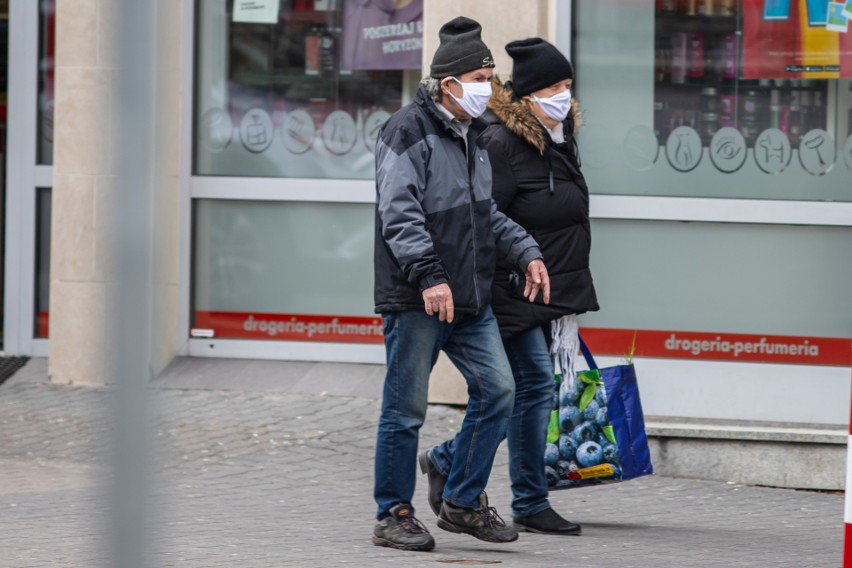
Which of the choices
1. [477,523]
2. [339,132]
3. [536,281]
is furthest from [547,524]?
[339,132]

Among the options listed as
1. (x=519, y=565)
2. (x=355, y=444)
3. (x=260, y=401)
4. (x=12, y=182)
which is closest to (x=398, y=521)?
(x=519, y=565)

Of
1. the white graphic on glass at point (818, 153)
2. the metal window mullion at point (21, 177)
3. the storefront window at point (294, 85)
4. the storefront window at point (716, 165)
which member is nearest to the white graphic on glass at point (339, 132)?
the storefront window at point (294, 85)

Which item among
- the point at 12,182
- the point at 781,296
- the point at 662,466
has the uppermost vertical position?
the point at 12,182

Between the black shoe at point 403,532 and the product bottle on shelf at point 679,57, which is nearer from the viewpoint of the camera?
the black shoe at point 403,532

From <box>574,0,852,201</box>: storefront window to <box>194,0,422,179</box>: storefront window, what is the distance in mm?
1339

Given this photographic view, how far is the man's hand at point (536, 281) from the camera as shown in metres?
5.45

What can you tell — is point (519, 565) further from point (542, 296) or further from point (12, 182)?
point (12, 182)

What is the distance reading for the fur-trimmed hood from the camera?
5699 millimetres

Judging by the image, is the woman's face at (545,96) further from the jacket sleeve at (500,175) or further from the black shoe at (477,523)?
the black shoe at (477,523)

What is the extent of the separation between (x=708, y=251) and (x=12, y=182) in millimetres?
4452

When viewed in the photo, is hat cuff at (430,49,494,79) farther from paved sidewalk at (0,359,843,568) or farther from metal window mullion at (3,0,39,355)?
metal window mullion at (3,0,39,355)

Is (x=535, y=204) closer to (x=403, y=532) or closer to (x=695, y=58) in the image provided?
(x=403, y=532)

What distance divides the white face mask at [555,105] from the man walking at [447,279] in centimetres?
38

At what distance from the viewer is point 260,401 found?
27.4ft
